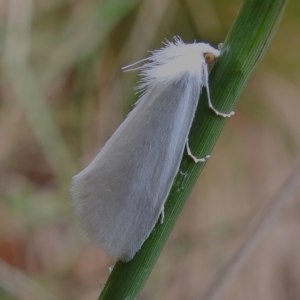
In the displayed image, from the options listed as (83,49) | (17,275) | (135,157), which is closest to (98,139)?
(83,49)

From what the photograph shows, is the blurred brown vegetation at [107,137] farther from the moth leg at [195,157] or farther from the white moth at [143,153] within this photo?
the moth leg at [195,157]

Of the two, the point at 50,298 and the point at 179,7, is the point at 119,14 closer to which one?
the point at 179,7

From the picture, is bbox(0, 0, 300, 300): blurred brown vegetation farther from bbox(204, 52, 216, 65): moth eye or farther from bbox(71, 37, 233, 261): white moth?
bbox(204, 52, 216, 65): moth eye

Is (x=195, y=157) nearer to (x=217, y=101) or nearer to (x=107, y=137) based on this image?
(x=217, y=101)

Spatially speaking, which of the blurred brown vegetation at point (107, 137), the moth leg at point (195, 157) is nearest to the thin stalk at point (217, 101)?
the moth leg at point (195, 157)

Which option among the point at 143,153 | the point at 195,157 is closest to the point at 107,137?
the point at 143,153

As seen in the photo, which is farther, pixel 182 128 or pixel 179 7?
pixel 179 7
